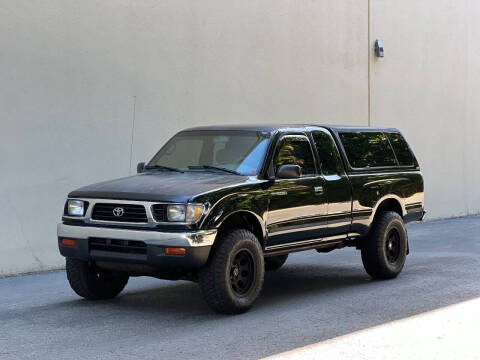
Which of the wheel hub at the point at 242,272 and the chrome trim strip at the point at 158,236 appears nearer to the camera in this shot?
the chrome trim strip at the point at 158,236

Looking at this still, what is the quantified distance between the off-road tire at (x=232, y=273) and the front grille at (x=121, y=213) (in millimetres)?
786

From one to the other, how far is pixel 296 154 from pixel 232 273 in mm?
1927

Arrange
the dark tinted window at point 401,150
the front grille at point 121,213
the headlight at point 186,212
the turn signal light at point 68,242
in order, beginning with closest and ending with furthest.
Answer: the headlight at point 186,212 < the front grille at point 121,213 < the turn signal light at point 68,242 < the dark tinted window at point 401,150

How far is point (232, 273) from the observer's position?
8.60 m

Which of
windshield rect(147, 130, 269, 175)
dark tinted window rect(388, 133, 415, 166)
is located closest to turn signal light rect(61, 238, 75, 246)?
windshield rect(147, 130, 269, 175)

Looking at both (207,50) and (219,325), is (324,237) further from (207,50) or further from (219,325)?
(207,50)

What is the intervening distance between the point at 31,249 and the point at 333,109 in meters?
7.71

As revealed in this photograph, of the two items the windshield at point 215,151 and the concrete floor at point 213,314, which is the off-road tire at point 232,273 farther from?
the windshield at point 215,151

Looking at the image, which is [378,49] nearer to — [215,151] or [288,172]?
[215,151]

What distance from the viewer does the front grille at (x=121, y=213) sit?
332 inches


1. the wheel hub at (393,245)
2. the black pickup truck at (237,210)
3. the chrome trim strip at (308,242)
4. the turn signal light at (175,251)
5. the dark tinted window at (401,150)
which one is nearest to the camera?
the turn signal light at (175,251)

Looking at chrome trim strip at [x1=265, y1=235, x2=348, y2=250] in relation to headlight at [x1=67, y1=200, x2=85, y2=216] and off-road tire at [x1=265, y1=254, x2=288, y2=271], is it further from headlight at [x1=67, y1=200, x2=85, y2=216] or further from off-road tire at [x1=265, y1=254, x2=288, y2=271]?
headlight at [x1=67, y1=200, x2=85, y2=216]

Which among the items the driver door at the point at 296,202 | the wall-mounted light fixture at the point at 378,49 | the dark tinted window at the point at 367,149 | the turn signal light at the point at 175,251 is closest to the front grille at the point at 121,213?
the turn signal light at the point at 175,251

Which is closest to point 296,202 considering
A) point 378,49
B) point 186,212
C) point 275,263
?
point 186,212
